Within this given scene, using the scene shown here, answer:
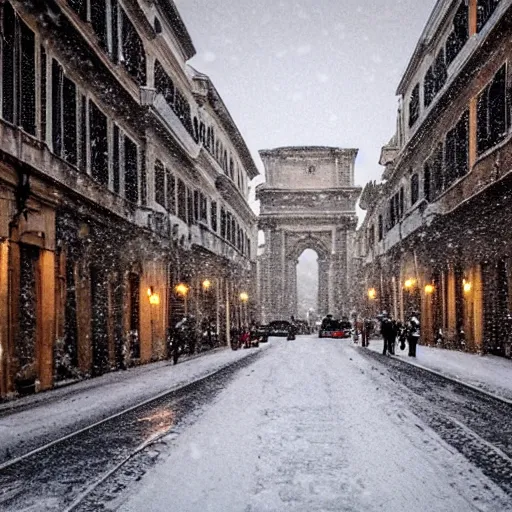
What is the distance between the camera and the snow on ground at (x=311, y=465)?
5.29m

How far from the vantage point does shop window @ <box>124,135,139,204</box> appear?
73.0ft

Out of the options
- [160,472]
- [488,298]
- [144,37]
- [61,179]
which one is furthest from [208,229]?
[160,472]

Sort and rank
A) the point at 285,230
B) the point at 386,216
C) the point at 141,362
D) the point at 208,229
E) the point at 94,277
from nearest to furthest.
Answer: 1. the point at 94,277
2. the point at 141,362
3. the point at 208,229
4. the point at 386,216
5. the point at 285,230

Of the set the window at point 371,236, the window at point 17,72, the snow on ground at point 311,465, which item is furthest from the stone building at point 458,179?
the window at point 371,236

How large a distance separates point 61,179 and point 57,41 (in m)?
2.92

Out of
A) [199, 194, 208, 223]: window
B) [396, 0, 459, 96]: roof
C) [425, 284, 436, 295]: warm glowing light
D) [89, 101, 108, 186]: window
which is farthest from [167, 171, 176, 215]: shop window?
[396, 0, 459, 96]: roof

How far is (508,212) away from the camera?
2003cm

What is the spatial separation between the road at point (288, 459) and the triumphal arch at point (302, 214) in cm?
4917

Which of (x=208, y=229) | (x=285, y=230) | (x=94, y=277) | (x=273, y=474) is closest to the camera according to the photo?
(x=273, y=474)

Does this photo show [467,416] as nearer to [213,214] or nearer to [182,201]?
[182,201]

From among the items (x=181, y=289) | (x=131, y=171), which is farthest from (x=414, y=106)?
(x=131, y=171)

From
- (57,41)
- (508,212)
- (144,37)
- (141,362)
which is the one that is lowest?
(141,362)

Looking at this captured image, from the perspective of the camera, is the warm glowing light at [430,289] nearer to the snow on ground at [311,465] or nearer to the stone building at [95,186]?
the stone building at [95,186]

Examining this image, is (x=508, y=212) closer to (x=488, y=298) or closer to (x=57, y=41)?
(x=488, y=298)
